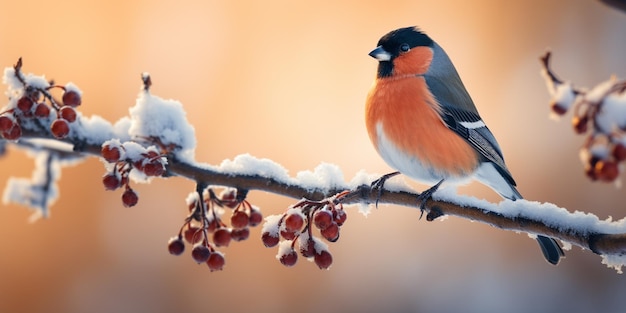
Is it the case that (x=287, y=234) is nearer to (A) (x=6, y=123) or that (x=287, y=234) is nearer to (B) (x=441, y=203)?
(B) (x=441, y=203)

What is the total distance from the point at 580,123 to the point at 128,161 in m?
0.97

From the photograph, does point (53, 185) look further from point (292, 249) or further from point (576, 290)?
point (576, 290)

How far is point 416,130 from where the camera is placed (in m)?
1.87

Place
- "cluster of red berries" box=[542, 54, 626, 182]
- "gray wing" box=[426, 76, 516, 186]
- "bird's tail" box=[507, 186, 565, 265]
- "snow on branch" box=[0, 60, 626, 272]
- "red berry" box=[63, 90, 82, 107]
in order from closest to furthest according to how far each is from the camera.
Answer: "cluster of red berries" box=[542, 54, 626, 182], "snow on branch" box=[0, 60, 626, 272], "red berry" box=[63, 90, 82, 107], "bird's tail" box=[507, 186, 565, 265], "gray wing" box=[426, 76, 516, 186]

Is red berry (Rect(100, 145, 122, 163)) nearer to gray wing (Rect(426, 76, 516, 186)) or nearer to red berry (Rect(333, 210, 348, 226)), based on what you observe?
red berry (Rect(333, 210, 348, 226))

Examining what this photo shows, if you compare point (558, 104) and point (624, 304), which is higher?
point (558, 104)

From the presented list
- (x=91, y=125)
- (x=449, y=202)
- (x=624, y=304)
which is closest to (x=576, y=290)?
(x=624, y=304)

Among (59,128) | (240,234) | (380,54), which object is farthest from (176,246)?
(380,54)

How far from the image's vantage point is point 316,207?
4.23ft

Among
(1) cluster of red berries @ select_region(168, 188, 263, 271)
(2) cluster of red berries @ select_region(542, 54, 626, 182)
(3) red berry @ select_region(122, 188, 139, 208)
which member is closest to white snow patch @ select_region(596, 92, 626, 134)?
(2) cluster of red berries @ select_region(542, 54, 626, 182)

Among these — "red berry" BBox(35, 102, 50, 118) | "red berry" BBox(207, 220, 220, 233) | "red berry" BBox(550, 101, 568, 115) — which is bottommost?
"red berry" BBox(207, 220, 220, 233)

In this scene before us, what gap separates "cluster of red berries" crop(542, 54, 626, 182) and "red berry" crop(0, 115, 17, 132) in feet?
3.83

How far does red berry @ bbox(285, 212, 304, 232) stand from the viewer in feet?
4.11

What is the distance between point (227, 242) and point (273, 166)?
0.83 feet
